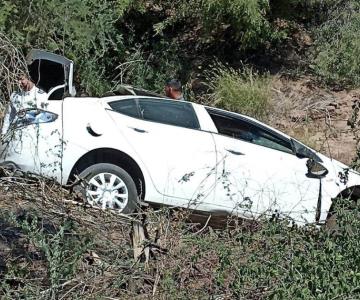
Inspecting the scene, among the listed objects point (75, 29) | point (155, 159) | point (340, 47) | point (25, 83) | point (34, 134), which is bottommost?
point (155, 159)

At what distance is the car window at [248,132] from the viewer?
9406mm

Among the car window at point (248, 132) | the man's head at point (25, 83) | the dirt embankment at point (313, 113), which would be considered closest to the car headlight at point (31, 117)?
the man's head at point (25, 83)

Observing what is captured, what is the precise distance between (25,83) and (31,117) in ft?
2.27

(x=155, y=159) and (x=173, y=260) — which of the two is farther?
(x=155, y=159)

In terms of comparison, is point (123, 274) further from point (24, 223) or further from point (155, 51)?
point (155, 51)

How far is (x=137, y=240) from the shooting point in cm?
645

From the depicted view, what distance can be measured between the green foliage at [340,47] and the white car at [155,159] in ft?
18.9

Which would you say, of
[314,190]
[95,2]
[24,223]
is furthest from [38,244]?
[95,2]

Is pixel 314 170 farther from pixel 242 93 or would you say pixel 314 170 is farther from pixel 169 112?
pixel 242 93

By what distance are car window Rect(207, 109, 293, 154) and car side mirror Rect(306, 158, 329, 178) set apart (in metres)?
0.25

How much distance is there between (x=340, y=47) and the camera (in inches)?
587

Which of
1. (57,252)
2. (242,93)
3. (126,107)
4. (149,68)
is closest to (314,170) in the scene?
(126,107)

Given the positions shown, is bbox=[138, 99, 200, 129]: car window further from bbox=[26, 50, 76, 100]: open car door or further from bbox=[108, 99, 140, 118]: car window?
bbox=[26, 50, 76, 100]: open car door

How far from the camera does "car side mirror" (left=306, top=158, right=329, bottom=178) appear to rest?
30.4 feet
